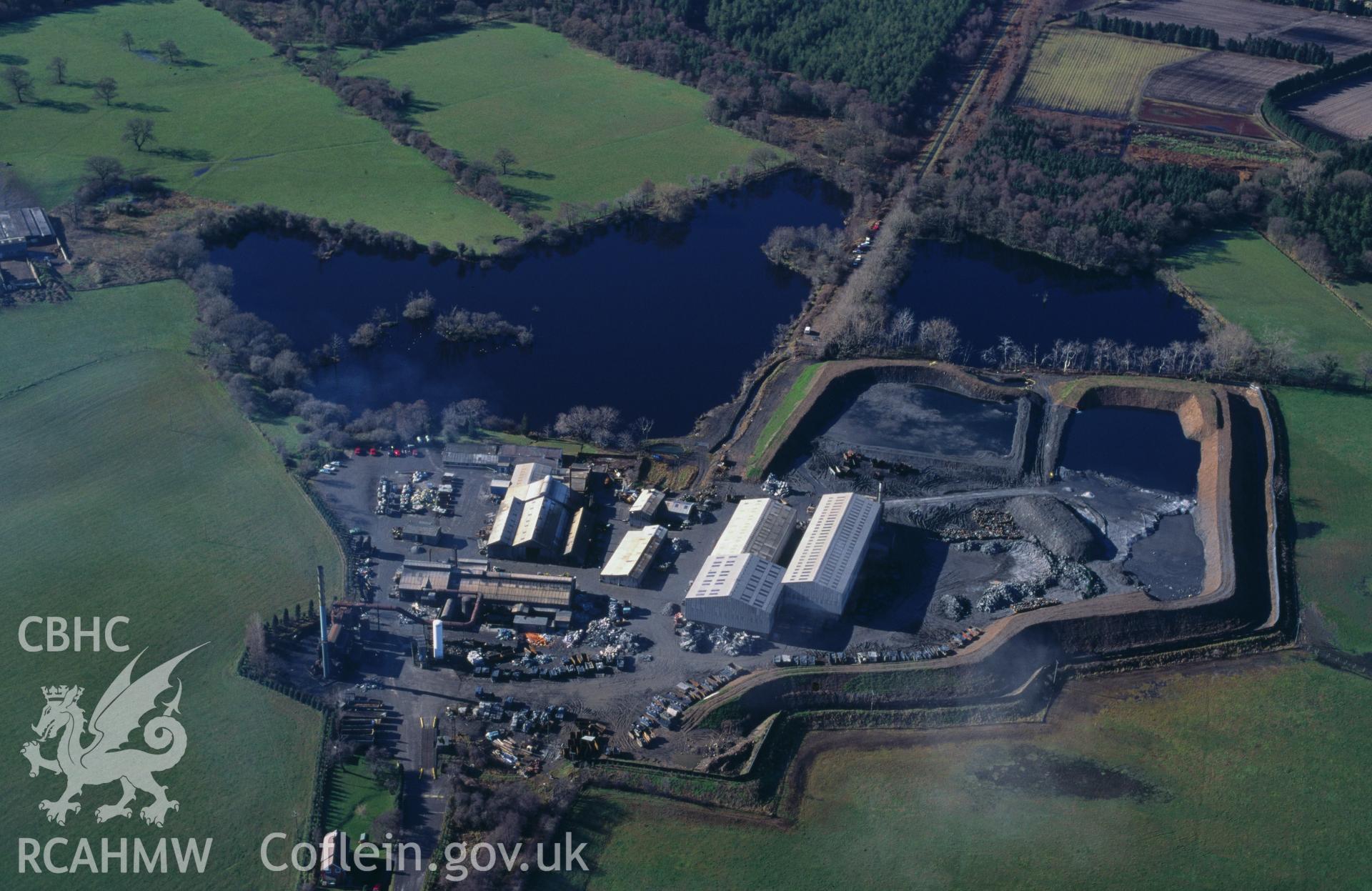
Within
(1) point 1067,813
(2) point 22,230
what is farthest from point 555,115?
(1) point 1067,813

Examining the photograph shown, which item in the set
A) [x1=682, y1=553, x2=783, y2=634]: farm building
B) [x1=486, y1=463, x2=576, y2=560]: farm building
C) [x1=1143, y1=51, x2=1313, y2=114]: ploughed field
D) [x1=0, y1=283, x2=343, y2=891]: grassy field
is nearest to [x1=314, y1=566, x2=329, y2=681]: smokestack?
[x1=0, y1=283, x2=343, y2=891]: grassy field

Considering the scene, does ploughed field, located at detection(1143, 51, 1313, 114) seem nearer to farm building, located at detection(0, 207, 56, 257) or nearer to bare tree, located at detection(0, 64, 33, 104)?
farm building, located at detection(0, 207, 56, 257)

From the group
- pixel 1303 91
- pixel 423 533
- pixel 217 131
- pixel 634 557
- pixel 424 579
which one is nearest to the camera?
pixel 424 579

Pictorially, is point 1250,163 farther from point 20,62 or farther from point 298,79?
point 20,62

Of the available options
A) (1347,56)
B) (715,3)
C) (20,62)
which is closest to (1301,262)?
(1347,56)

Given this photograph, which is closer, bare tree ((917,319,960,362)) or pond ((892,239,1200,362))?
bare tree ((917,319,960,362))

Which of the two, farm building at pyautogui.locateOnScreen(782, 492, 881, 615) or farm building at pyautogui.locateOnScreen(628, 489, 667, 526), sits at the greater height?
farm building at pyautogui.locateOnScreen(782, 492, 881, 615)

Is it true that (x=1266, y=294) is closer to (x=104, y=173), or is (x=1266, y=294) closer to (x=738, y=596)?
(x=738, y=596)
